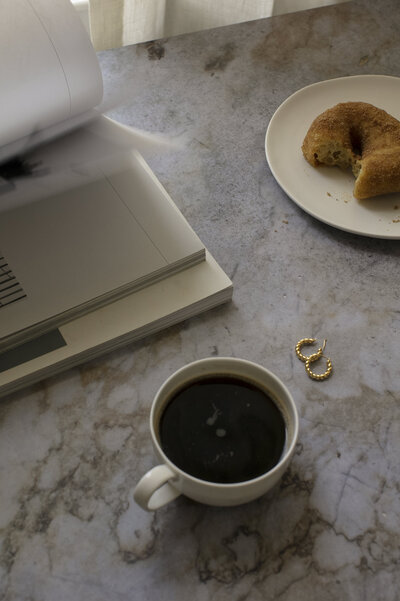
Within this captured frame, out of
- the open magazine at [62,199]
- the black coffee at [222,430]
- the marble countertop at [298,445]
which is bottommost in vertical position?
the marble countertop at [298,445]

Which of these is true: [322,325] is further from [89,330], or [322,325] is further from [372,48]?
[372,48]

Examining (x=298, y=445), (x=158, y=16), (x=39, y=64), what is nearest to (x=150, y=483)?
(x=298, y=445)

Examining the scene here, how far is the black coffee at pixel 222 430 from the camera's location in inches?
16.9

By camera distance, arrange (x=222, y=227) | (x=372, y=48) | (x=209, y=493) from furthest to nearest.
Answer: (x=372, y=48), (x=222, y=227), (x=209, y=493)

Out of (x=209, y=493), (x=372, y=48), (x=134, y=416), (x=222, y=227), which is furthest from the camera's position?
(x=372, y=48)

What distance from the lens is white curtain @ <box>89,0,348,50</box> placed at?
3.06 feet

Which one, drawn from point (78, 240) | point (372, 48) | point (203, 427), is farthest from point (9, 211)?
point (372, 48)

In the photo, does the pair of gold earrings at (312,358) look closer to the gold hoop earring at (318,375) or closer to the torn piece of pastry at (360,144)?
the gold hoop earring at (318,375)

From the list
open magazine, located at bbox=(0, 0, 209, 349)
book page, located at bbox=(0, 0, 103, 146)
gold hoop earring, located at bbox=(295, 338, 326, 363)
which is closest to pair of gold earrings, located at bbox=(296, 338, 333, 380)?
gold hoop earring, located at bbox=(295, 338, 326, 363)

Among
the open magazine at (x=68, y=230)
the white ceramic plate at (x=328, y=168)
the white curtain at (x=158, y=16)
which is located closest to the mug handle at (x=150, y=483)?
the open magazine at (x=68, y=230)

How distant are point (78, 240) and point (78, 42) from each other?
0.18 metres

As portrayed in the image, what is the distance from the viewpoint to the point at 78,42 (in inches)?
22.5

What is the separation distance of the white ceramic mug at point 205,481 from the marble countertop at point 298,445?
5cm

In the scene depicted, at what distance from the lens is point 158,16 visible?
0.97 metres
